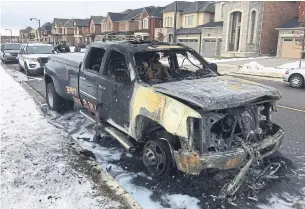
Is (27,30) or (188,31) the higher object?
(27,30)

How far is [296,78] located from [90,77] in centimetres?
1073

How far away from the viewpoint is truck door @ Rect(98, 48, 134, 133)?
4.91 metres

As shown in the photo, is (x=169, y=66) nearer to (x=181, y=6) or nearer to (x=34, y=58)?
(x=34, y=58)

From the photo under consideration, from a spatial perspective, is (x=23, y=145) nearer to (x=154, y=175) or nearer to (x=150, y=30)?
(x=154, y=175)

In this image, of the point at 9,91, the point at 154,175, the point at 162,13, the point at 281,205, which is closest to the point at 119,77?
the point at 154,175

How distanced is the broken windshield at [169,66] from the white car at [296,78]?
9.19m

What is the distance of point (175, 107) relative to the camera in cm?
390

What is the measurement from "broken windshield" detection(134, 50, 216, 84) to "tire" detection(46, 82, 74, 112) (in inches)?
139

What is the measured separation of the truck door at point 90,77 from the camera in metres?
5.85

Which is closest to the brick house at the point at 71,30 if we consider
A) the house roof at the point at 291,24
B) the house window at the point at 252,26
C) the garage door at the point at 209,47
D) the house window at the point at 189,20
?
the house window at the point at 189,20

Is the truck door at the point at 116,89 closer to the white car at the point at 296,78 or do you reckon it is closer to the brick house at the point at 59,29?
the white car at the point at 296,78

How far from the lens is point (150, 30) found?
5562 centimetres

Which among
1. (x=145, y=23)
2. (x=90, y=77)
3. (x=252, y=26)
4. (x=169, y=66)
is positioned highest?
(x=145, y=23)

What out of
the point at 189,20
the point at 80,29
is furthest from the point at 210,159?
the point at 80,29
